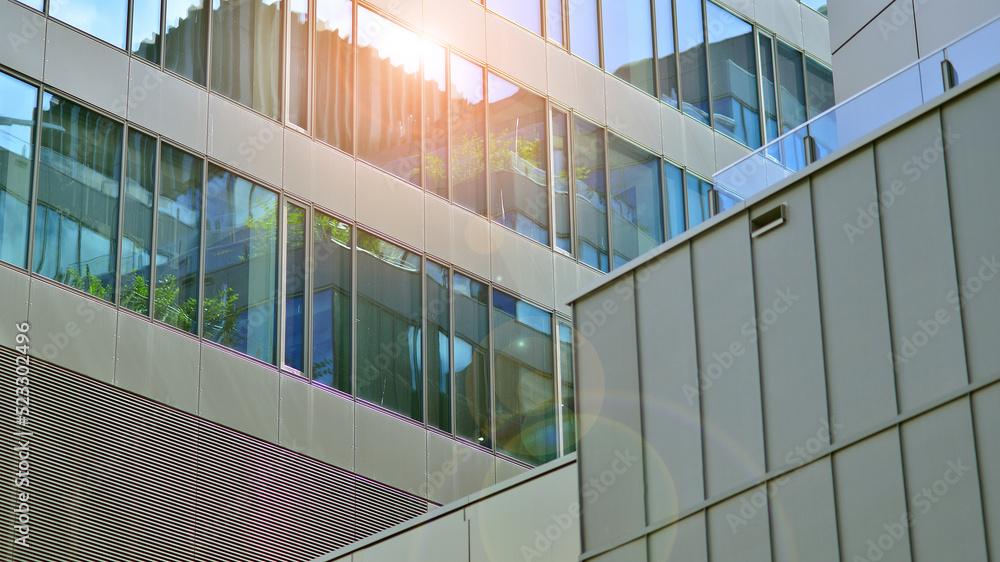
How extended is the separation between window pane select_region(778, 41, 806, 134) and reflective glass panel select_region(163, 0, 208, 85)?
15.7m

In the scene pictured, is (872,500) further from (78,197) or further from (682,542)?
(78,197)

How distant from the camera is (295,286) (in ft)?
69.9

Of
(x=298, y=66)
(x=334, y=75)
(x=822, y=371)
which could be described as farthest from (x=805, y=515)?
(x=334, y=75)

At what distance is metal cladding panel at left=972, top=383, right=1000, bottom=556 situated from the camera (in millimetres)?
7969

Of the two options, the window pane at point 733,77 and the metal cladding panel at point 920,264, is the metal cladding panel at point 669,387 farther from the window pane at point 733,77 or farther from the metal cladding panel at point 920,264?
the window pane at point 733,77

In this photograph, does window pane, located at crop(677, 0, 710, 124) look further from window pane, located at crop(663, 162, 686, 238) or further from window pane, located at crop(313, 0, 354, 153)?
window pane, located at crop(313, 0, 354, 153)

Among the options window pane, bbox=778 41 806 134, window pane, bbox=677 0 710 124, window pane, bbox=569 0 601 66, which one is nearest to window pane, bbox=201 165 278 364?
window pane, bbox=569 0 601 66

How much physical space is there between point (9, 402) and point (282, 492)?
4.55 metres

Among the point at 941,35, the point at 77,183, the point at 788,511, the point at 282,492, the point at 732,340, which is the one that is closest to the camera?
the point at 788,511

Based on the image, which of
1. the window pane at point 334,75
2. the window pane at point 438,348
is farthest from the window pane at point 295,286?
the window pane at point 438,348

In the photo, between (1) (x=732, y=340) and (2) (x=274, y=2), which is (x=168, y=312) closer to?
(2) (x=274, y=2)

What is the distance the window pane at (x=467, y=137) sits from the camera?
24.5m

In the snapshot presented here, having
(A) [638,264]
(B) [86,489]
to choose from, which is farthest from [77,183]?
(A) [638,264]

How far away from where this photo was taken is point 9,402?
1739cm
